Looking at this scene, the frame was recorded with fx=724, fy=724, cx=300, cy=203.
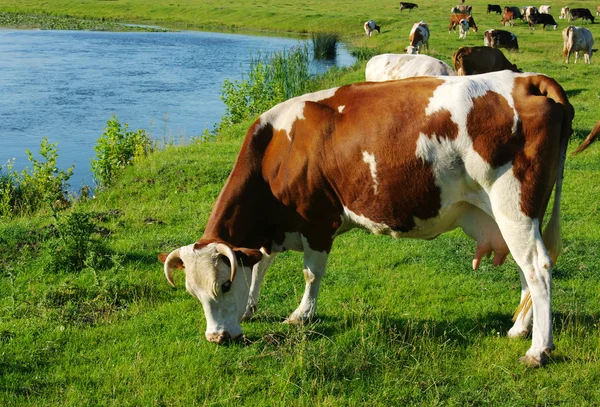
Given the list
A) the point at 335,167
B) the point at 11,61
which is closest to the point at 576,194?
the point at 335,167

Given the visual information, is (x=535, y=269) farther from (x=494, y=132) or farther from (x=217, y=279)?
(x=217, y=279)

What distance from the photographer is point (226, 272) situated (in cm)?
556

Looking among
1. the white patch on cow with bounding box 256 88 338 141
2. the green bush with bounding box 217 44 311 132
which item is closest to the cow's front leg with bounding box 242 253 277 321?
the white patch on cow with bounding box 256 88 338 141

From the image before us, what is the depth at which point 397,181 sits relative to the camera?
5.63m

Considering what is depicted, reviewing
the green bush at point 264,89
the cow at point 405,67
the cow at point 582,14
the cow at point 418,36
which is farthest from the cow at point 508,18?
the cow at point 405,67

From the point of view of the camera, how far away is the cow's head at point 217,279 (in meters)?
5.48

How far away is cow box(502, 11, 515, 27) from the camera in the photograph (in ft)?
153

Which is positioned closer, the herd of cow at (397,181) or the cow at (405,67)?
the herd of cow at (397,181)

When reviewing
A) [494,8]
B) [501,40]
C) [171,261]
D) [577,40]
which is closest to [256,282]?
[171,261]

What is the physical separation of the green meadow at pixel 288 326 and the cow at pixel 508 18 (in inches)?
1534

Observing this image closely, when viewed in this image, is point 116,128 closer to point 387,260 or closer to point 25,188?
point 25,188

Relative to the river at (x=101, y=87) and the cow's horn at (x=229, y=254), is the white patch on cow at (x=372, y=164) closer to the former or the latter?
the cow's horn at (x=229, y=254)

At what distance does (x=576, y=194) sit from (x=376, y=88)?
532 centimetres

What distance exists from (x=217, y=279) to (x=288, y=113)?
157cm
